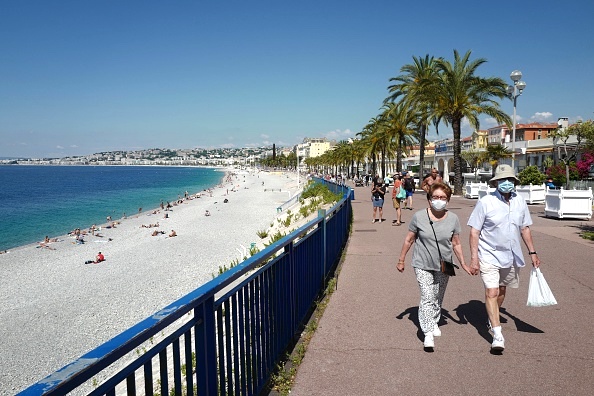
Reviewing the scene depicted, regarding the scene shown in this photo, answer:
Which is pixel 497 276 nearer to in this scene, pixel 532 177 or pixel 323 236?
pixel 323 236

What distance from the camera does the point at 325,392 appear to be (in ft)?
11.9

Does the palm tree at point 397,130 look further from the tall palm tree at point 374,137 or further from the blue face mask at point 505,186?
the blue face mask at point 505,186

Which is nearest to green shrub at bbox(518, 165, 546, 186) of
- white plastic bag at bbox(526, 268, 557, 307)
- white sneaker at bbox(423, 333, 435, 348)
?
white plastic bag at bbox(526, 268, 557, 307)

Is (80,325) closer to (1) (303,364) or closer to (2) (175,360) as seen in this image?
(1) (303,364)

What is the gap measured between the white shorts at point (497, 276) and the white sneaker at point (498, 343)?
0.49 meters

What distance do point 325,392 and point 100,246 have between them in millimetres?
25138

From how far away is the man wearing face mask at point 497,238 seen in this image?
14.9 feet

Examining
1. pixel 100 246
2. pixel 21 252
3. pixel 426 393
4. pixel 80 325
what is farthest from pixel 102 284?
pixel 426 393

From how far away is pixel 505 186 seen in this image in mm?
4578

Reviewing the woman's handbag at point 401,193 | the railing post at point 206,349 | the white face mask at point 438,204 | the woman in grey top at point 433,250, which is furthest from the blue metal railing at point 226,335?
the woman's handbag at point 401,193

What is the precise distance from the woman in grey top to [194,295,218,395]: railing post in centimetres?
261

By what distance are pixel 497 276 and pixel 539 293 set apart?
1.80 feet

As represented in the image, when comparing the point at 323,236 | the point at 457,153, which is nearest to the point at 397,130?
the point at 457,153

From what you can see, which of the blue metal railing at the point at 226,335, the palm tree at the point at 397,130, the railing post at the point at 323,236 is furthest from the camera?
the palm tree at the point at 397,130
